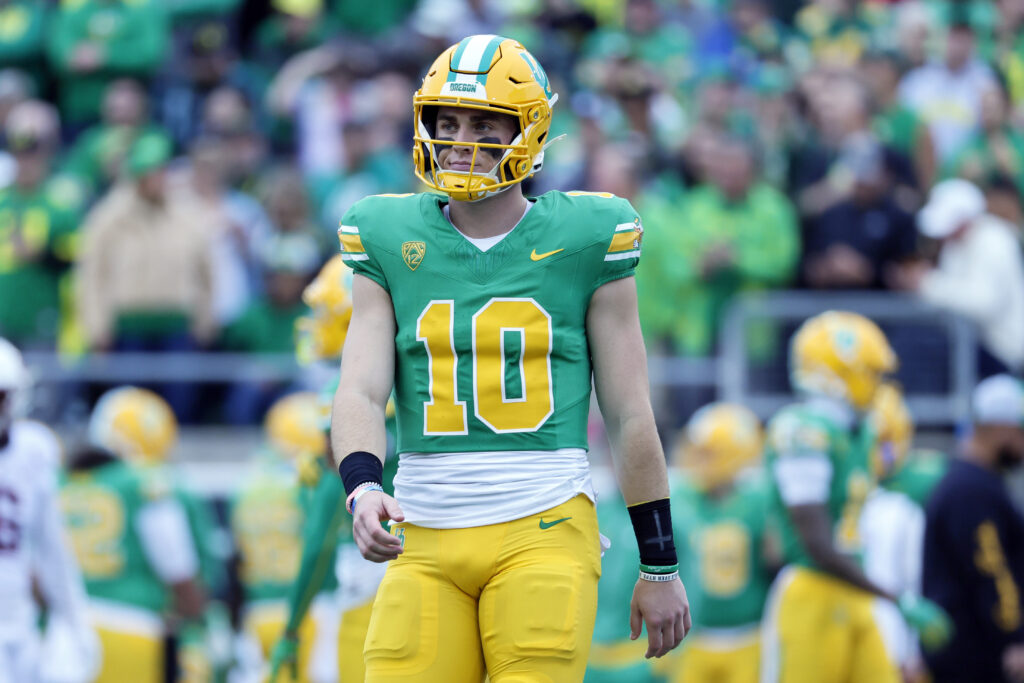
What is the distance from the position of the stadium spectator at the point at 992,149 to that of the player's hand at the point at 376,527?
8.78 m

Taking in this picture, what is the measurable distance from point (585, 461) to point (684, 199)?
747 cm

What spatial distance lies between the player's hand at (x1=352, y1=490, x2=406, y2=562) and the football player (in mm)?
128

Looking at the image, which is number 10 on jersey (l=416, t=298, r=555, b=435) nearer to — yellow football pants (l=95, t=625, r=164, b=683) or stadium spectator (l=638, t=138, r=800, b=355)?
yellow football pants (l=95, t=625, r=164, b=683)

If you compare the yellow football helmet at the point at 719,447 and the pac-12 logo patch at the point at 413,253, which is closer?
the pac-12 logo patch at the point at 413,253

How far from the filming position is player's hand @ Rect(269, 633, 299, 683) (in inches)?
223

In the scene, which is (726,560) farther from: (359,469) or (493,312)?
(359,469)

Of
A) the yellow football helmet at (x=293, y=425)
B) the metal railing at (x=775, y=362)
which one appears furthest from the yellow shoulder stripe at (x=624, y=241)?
the metal railing at (x=775, y=362)

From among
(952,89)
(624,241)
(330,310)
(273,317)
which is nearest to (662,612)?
(624,241)

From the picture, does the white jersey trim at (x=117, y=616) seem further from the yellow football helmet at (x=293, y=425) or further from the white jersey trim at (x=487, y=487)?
the white jersey trim at (x=487, y=487)

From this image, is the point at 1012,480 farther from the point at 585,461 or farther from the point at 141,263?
the point at 585,461

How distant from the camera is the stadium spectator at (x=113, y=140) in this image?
11.9m

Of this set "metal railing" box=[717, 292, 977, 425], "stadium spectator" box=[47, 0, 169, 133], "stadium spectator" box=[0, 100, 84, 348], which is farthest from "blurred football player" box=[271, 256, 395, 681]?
"stadium spectator" box=[47, 0, 169, 133]

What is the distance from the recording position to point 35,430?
6.84m

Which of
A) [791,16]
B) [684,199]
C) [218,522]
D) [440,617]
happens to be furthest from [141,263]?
[440,617]
